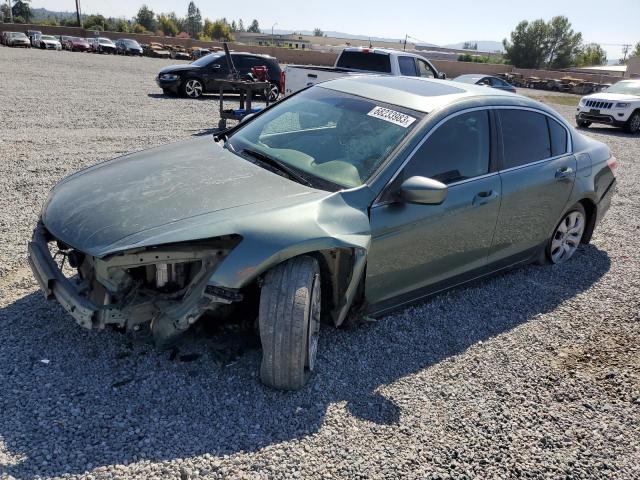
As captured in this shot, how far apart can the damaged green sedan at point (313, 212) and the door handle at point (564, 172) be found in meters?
0.02

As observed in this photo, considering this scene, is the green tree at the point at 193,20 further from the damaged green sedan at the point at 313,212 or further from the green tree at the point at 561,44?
the damaged green sedan at the point at 313,212

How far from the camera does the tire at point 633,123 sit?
50.5 ft

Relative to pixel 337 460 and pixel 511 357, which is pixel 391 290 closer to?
pixel 511 357

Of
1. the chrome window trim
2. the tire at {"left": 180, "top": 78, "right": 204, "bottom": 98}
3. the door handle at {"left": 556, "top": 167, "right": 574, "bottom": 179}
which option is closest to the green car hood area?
the chrome window trim

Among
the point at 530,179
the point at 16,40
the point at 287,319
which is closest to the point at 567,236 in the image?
the point at 530,179

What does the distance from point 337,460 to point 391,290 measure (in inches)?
49.1

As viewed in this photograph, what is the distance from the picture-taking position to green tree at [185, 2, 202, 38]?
132875mm

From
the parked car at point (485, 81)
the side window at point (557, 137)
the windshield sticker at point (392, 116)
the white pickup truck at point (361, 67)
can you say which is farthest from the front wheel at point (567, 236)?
the parked car at point (485, 81)

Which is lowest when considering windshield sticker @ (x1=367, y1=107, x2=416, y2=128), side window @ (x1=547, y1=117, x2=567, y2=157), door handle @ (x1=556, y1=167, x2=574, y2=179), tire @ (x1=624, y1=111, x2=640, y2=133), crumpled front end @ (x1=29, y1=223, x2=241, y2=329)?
tire @ (x1=624, y1=111, x2=640, y2=133)

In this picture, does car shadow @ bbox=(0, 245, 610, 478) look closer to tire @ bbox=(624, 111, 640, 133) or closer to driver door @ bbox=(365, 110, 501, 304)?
driver door @ bbox=(365, 110, 501, 304)

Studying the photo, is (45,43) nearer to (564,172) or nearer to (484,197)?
(564,172)

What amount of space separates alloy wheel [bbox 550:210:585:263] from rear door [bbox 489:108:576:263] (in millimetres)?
264

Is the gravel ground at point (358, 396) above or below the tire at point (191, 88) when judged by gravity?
below

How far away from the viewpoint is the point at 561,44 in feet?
265
